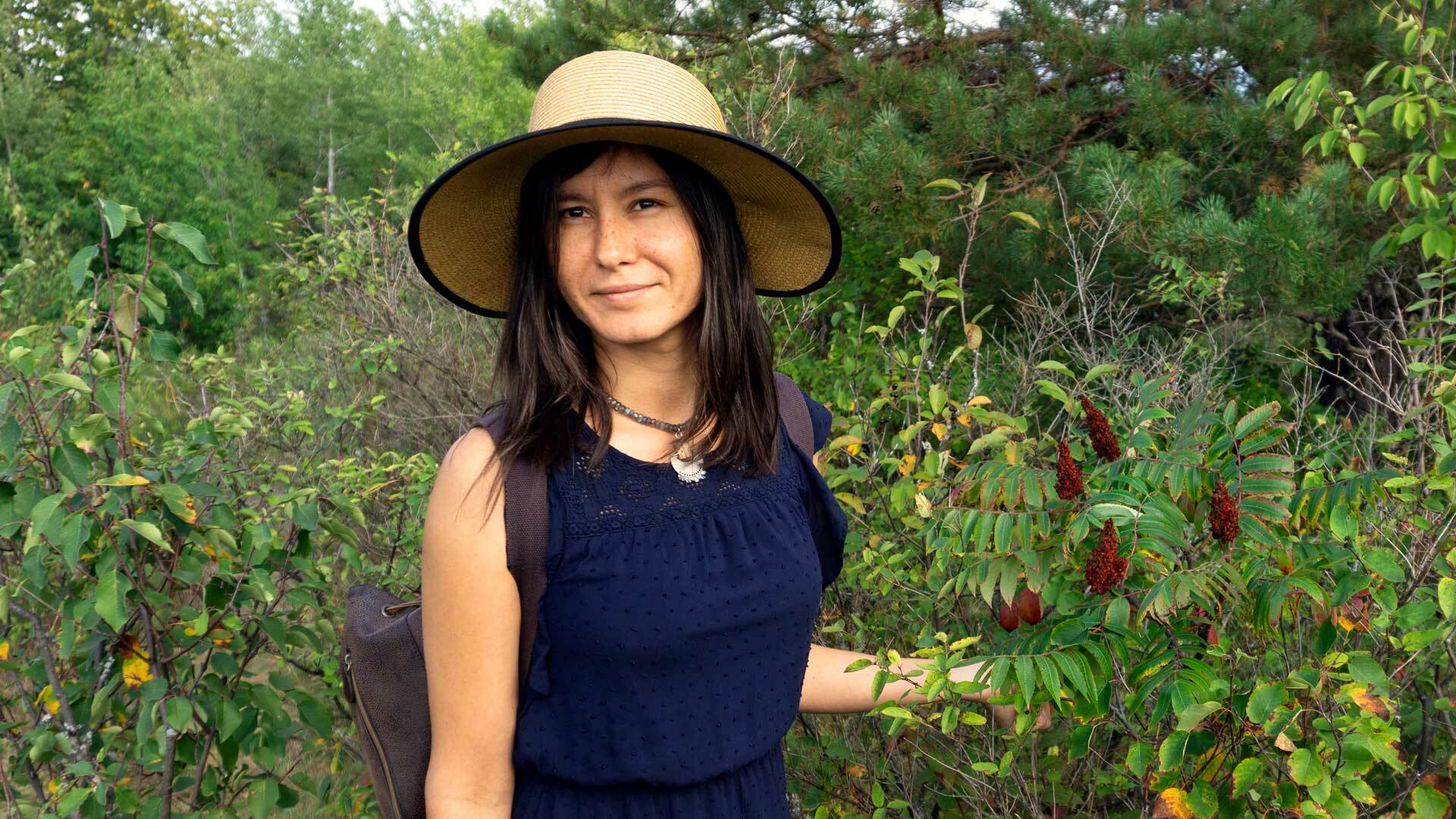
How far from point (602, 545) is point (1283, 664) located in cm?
128

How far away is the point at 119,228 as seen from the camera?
192 centimetres

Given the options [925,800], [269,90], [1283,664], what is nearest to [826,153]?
[925,800]

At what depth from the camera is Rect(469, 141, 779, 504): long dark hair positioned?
152cm

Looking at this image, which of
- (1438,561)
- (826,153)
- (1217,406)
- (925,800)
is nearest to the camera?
(1438,561)

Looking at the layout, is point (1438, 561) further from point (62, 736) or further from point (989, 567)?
point (62, 736)

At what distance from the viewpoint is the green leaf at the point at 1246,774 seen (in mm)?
1453

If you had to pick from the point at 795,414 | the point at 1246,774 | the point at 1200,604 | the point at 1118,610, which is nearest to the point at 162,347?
the point at 795,414

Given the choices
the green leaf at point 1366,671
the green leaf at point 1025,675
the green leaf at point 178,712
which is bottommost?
the green leaf at point 178,712

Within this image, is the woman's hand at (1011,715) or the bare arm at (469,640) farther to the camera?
the woman's hand at (1011,715)

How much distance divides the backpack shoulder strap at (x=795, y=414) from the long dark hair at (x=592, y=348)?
3.5 inches

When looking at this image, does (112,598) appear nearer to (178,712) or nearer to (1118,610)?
(178,712)

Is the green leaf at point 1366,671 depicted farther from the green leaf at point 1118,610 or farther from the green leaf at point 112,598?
the green leaf at point 112,598

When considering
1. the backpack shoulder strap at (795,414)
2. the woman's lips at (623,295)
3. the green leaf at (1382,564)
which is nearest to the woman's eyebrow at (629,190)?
the woman's lips at (623,295)

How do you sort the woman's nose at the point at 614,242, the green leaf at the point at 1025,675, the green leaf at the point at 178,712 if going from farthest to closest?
the green leaf at the point at 178,712
the woman's nose at the point at 614,242
the green leaf at the point at 1025,675
